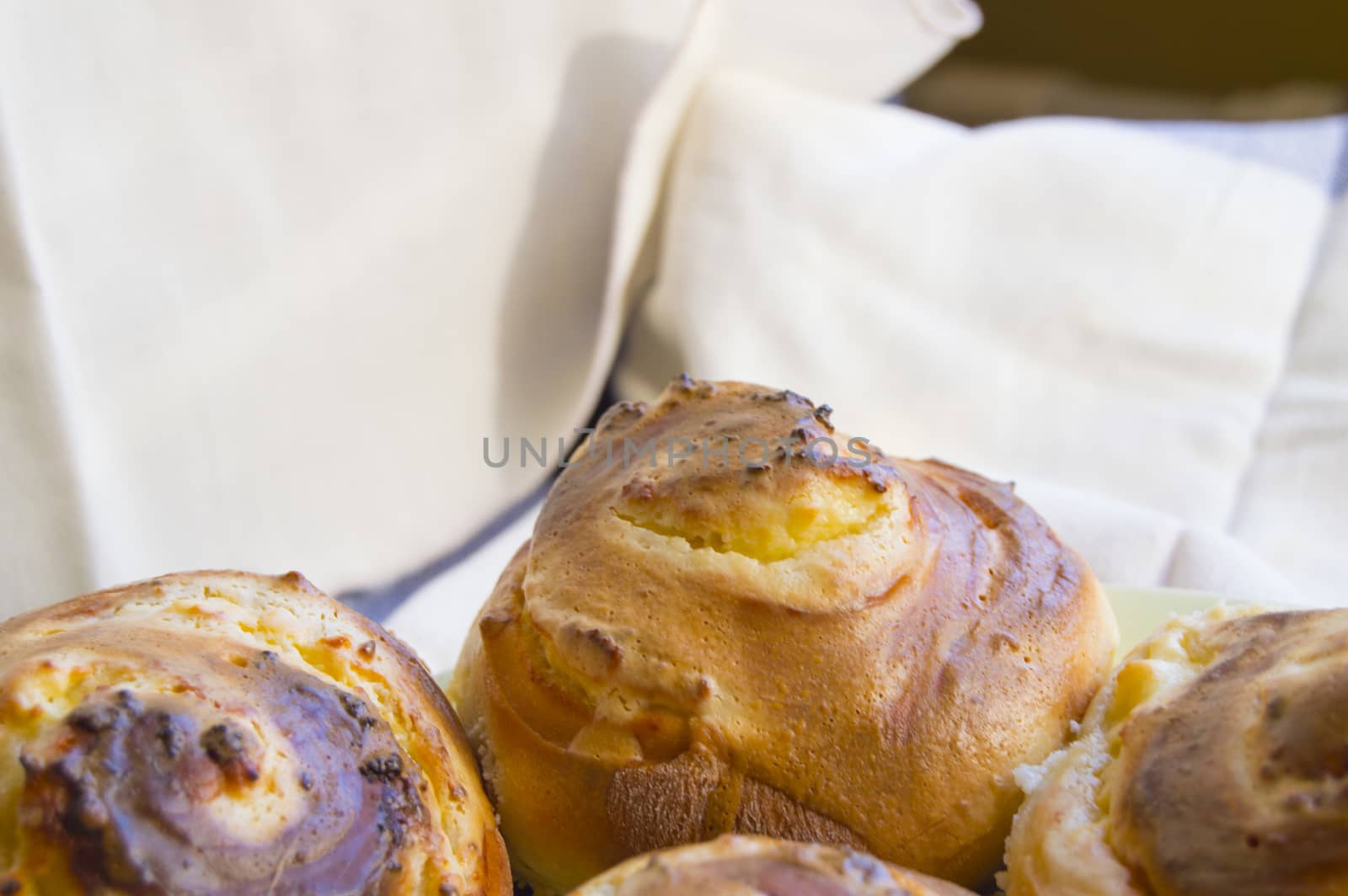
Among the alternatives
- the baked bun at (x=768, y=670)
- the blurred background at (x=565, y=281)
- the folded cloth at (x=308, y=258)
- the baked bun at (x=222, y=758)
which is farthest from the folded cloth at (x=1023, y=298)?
the baked bun at (x=222, y=758)

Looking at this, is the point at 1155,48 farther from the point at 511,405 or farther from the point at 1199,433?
the point at 511,405

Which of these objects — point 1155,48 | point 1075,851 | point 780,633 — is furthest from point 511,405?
point 1155,48

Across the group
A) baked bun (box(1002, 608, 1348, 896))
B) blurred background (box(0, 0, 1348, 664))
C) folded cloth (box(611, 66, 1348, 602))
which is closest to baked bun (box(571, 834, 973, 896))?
baked bun (box(1002, 608, 1348, 896))

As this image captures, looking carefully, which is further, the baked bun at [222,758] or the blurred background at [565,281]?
the blurred background at [565,281]

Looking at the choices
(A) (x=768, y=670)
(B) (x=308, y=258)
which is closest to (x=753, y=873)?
(A) (x=768, y=670)

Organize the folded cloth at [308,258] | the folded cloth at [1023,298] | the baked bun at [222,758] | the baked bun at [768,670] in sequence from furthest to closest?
the folded cloth at [1023,298] < the folded cloth at [308,258] < the baked bun at [768,670] < the baked bun at [222,758]

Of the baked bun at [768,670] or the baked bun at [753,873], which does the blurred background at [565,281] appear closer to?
the baked bun at [768,670]
